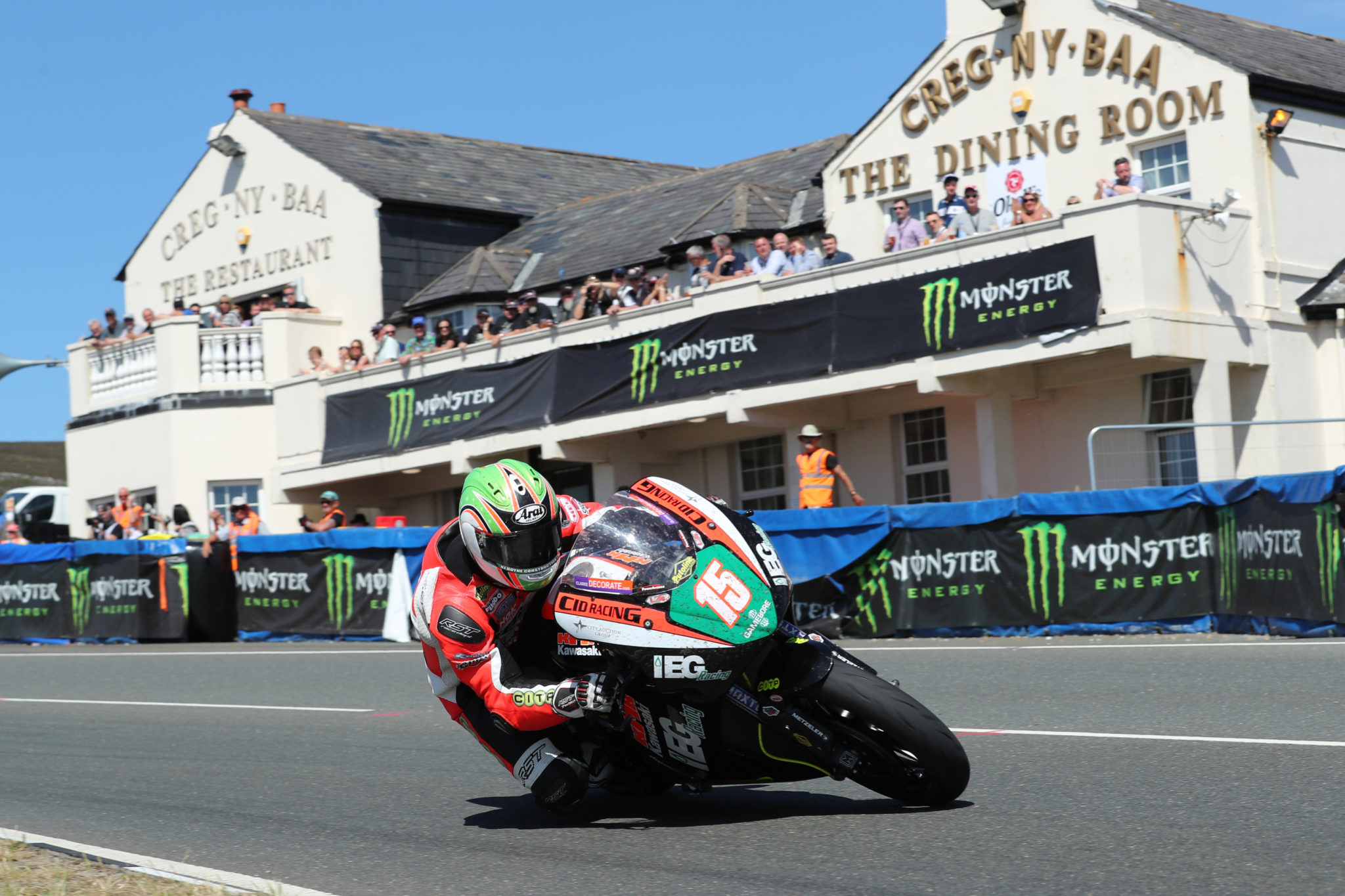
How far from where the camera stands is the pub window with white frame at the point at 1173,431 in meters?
19.9

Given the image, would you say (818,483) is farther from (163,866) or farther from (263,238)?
(263,238)

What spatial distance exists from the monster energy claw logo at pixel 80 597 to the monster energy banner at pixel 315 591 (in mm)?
3076

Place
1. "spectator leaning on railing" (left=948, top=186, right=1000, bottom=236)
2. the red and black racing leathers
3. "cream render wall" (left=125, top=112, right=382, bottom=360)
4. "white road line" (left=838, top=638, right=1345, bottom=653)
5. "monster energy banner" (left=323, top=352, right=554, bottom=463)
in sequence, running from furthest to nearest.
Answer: "cream render wall" (left=125, top=112, right=382, bottom=360)
"monster energy banner" (left=323, top=352, right=554, bottom=463)
"spectator leaning on railing" (left=948, top=186, right=1000, bottom=236)
"white road line" (left=838, top=638, right=1345, bottom=653)
the red and black racing leathers

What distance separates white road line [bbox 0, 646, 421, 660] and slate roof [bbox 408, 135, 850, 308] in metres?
10.3

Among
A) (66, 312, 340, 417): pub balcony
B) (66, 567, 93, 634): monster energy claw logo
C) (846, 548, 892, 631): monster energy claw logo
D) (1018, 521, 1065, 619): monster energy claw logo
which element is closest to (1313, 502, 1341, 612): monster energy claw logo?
(1018, 521, 1065, 619): monster energy claw logo

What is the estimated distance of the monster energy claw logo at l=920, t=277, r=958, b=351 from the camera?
20375 mm

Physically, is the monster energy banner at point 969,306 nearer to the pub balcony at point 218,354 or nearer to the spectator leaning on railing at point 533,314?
the spectator leaning on railing at point 533,314

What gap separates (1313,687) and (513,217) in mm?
26573

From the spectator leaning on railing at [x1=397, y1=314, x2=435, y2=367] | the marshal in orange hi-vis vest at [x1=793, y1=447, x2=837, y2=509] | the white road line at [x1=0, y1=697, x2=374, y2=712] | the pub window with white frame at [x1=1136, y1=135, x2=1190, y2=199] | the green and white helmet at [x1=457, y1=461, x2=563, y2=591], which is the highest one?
the pub window with white frame at [x1=1136, y1=135, x2=1190, y2=199]

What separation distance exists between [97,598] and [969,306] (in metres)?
13.4

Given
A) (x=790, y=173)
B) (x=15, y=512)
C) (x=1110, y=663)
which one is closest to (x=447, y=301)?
(x=790, y=173)

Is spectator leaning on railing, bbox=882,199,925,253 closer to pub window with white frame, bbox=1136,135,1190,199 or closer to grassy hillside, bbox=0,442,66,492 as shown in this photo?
pub window with white frame, bbox=1136,135,1190,199

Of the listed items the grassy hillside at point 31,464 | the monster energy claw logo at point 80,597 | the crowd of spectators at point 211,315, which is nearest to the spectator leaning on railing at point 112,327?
the crowd of spectators at point 211,315

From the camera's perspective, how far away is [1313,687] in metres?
9.83
